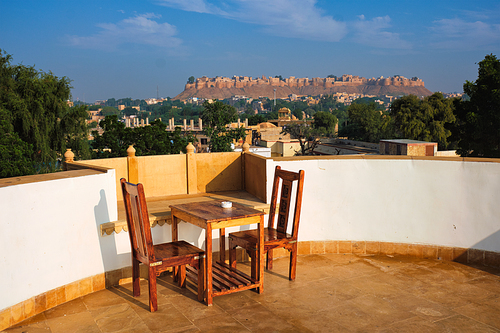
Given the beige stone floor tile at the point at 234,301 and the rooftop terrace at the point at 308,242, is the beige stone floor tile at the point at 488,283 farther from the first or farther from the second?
the beige stone floor tile at the point at 234,301

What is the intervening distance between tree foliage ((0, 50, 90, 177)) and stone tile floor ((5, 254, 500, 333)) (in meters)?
22.0

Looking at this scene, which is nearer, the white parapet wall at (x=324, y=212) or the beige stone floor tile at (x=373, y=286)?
the white parapet wall at (x=324, y=212)

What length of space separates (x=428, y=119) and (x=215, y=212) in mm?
47326

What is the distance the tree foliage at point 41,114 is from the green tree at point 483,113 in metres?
26.0

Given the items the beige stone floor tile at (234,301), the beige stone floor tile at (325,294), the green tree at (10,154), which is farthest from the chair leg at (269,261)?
the green tree at (10,154)

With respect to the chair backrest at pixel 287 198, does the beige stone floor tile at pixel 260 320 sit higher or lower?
lower

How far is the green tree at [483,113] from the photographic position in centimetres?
2817

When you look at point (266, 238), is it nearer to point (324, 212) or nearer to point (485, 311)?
point (324, 212)

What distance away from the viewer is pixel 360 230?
6137 mm

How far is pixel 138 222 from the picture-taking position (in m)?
4.26

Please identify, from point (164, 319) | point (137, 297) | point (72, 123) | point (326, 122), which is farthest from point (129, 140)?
point (326, 122)

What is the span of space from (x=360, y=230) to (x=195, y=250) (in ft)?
8.83

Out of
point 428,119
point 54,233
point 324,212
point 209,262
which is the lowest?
point 209,262

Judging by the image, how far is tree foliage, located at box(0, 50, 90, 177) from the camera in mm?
26234
